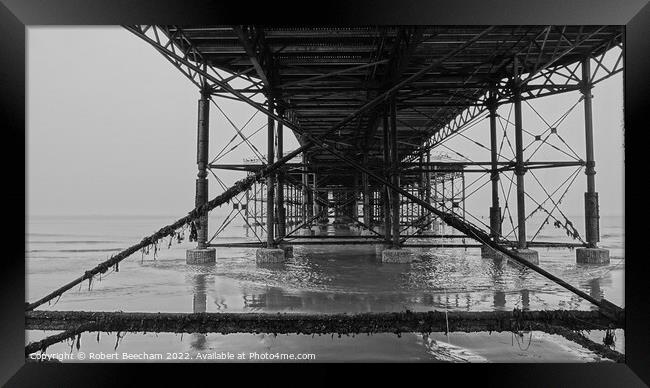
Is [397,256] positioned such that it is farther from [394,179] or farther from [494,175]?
[494,175]

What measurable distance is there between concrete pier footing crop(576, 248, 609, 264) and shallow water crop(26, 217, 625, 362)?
11.2 inches

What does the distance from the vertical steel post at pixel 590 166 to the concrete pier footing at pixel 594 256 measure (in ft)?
0.83

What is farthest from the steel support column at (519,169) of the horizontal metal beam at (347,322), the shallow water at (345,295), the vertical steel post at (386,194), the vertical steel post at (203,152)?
the vertical steel post at (203,152)

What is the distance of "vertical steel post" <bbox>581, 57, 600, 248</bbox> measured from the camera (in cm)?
1127

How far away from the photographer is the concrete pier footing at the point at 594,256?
1110 cm

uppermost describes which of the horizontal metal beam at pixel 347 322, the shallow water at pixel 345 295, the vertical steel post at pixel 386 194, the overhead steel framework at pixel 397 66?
the overhead steel framework at pixel 397 66

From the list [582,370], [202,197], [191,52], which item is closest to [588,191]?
[582,370]

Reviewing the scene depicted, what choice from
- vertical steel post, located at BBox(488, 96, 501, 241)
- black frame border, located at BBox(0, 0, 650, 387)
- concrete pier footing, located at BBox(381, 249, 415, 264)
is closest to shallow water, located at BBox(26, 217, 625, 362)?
concrete pier footing, located at BBox(381, 249, 415, 264)

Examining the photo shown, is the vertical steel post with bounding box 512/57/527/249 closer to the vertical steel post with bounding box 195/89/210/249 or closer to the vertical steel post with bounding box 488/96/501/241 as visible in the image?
the vertical steel post with bounding box 488/96/501/241

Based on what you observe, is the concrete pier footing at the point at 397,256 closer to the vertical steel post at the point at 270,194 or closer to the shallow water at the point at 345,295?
the shallow water at the point at 345,295

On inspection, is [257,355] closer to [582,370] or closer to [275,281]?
[582,370]

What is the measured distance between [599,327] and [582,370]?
1012 mm

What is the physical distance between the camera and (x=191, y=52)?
33.9 feet

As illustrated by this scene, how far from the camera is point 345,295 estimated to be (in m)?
6.81
